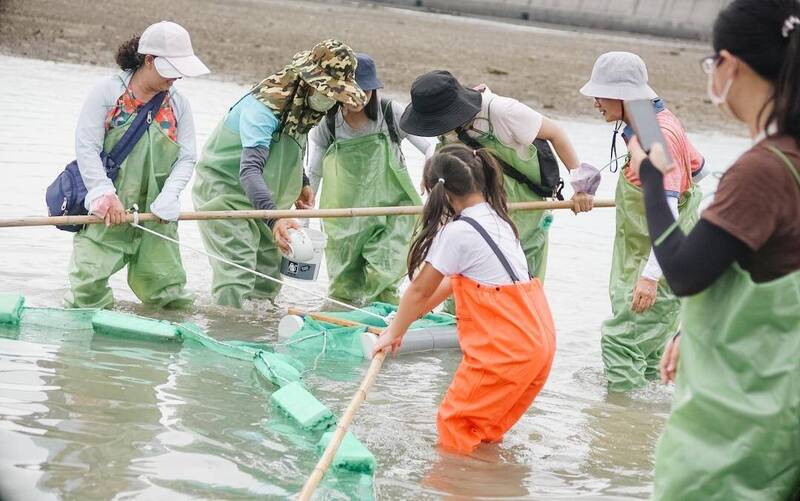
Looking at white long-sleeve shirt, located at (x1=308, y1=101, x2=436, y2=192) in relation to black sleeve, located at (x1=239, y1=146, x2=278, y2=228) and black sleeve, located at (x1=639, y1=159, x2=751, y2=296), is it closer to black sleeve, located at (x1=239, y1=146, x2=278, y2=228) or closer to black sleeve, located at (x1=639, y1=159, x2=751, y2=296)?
black sleeve, located at (x1=239, y1=146, x2=278, y2=228)

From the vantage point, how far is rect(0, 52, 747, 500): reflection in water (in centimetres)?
420

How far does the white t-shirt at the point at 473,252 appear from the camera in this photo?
4.39 metres

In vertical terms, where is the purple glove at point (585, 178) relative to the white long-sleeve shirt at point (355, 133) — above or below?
above

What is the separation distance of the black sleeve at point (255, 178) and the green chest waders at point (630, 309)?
178cm

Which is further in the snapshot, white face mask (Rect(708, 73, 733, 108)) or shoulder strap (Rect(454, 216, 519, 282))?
shoulder strap (Rect(454, 216, 519, 282))

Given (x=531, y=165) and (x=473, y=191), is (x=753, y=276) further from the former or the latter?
(x=531, y=165)

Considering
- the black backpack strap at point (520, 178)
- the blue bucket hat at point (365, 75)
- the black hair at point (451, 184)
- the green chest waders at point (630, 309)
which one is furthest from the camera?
the blue bucket hat at point (365, 75)

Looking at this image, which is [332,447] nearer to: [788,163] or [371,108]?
[788,163]

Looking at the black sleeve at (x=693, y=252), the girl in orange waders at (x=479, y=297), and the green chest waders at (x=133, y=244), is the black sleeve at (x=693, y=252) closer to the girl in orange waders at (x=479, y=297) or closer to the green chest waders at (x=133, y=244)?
the girl in orange waders at (x=479, y=297)

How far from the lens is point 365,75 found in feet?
21.2

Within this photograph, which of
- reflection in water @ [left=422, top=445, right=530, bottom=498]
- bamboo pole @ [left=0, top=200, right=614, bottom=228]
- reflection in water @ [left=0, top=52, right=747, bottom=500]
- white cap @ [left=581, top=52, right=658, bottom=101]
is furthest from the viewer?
bamboo pole @ [left=0, top=200, right=614, bottom=228]

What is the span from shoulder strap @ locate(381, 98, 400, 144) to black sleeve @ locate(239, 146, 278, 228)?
2.50 ft

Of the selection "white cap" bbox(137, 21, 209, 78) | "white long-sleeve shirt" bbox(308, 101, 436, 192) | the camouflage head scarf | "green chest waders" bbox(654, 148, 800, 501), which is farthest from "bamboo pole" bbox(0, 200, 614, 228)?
"green chest waders" bbox(654, 148, 800, 501)

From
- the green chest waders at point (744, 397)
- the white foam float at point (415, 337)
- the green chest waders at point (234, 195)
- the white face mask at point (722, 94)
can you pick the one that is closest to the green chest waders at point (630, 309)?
the white foam float at point (415, 337)
